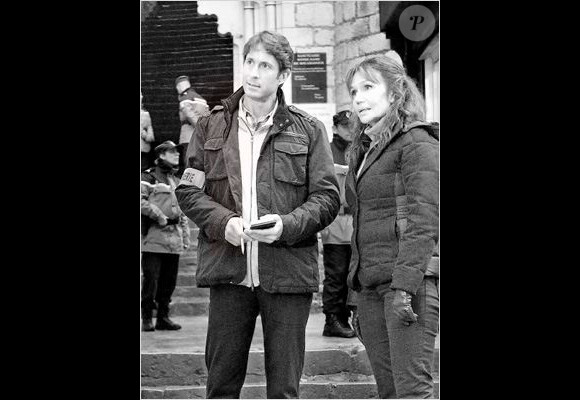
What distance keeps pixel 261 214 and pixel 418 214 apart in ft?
1.81

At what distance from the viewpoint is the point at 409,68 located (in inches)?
142

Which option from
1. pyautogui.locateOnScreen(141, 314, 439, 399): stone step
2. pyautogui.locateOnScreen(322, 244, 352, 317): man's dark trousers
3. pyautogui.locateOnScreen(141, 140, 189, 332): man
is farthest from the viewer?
pyautogui.locateOnScreen(322, 244, 352, 317): man's dark trousers

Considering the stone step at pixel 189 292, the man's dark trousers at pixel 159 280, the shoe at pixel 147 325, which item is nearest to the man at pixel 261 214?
the shoe at pixel 147 325

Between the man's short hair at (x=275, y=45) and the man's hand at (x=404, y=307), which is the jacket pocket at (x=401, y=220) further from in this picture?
the man's short hair at (x=275, y=45)

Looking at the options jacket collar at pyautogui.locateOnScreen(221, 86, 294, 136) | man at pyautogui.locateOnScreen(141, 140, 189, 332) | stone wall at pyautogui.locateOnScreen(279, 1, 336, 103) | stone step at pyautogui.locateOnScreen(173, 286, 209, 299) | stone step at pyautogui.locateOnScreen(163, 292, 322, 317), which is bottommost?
stone step at pyautogui.locateOnScreen(163, 292, 322, 317)

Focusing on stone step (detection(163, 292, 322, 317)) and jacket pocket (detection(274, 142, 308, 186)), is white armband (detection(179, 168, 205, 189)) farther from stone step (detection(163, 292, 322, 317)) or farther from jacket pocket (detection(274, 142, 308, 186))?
stone step (detection(163, 292, 322, 317))

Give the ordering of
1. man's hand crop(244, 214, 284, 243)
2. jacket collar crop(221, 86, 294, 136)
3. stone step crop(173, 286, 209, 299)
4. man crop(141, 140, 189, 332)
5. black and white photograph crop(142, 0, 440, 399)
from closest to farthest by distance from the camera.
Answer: black and white photograph crop(142, 0, 440, 399) < man's hand crop(244, 214, 284, 243) < jacket collar crop(221, 86, 294, 136) < man crop(141, 140, 189, 332) < stone step crop(173, 286, 209, 299)

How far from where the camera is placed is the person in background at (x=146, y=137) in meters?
3.69

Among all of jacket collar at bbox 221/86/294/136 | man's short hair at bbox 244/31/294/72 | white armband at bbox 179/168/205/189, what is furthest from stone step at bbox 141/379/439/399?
man's short hair at bbox 244/31/294/72

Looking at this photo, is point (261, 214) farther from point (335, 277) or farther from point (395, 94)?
point (335, 277)

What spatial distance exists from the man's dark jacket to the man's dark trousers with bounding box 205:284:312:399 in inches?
2.1
